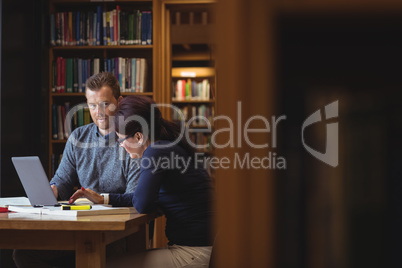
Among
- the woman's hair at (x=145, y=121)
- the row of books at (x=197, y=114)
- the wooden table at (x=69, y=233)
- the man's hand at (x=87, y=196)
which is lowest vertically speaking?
the wooden table at (x=69, y=233)

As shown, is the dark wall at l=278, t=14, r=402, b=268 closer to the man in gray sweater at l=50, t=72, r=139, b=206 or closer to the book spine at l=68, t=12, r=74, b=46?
the man in gray sweater at l=50, t=72, r=139, b=206

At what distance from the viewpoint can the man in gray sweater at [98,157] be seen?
2365 mm

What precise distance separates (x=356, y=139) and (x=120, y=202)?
5.43 feet

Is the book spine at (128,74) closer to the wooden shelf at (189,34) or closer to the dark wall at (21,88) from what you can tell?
the dark wall at (21,88)

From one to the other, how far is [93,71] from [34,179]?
221cm

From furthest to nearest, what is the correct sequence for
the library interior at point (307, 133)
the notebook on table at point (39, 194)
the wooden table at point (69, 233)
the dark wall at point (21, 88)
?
the dark wall at point (21, 88)
the notebook on table at point (39, 194)
the wooden table at point (69, 233)
the library interior at point (307, 133)

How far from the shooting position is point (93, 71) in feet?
12.9

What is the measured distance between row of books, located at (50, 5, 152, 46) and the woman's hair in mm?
2036

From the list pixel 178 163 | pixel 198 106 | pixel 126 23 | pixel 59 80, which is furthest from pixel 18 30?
pixel 198 106

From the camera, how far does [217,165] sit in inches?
16.6

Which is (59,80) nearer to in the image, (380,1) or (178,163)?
(178,163)

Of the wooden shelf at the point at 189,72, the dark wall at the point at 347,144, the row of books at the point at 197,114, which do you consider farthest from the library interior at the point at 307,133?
the wooden shelf at the point at 189,72

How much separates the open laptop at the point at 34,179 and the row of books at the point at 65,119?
204 centimetres

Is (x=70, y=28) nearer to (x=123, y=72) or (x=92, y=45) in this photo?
(x=92, y=45)
